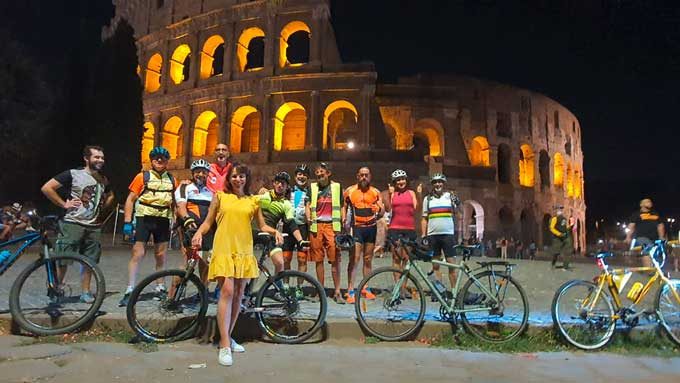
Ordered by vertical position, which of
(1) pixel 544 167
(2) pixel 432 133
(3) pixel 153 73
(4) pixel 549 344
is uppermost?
(3) pixel 153 73

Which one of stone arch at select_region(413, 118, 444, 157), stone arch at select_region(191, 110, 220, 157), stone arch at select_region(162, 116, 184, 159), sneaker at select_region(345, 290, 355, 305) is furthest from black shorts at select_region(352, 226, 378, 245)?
stone arch at select_region(162, 116, 184, 159)

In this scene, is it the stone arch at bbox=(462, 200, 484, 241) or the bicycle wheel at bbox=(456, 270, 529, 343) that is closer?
the bicycle wheel at bbox=(456, 270, 529, 343)

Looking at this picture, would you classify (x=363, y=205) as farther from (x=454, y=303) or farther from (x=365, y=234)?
(x=454, y=303)

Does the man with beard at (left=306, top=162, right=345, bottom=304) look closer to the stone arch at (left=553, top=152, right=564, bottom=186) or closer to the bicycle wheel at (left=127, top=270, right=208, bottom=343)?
the bicycle wheel at (left=127, top=270, right=208, bottom=343)

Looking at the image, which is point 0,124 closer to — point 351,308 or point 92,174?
point 92,174

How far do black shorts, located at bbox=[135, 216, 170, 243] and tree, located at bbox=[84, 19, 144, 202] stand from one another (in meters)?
16.7

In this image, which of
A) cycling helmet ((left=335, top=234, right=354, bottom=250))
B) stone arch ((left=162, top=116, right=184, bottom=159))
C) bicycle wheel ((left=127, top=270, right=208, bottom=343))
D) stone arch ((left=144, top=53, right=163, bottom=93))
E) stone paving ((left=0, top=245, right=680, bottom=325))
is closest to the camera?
bicycle wheel ((left=127, top=270, right=208, bottom=343))

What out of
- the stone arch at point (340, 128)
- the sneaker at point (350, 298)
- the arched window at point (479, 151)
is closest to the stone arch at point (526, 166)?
the arched window at point (479, 151)

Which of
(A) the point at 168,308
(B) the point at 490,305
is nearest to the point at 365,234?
(B) the point at 490,305

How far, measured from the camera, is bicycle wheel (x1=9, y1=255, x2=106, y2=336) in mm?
4668

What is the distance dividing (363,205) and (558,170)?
35690 mm

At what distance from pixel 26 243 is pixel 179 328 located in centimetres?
198

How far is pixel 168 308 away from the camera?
15.6 ft

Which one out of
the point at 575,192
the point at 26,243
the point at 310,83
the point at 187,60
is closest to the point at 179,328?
the point at 26,243
